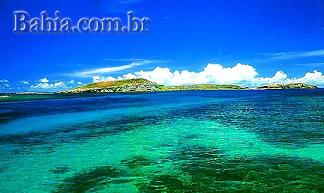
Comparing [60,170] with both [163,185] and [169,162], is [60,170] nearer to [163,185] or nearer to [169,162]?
[169,162]

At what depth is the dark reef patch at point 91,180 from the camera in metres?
16.6

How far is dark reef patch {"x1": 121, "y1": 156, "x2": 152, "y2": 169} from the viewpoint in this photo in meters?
21.4

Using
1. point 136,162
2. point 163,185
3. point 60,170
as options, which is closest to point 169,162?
point 136,162

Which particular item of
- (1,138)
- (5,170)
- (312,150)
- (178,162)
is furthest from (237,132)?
(1,138)

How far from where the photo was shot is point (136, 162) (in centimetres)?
2219

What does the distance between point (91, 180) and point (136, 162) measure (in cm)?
461

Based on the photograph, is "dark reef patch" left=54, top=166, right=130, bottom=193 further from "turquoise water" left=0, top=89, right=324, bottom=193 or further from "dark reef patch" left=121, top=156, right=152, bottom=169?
"dark reef patch" left=121, top=156, right=152, bottom=169

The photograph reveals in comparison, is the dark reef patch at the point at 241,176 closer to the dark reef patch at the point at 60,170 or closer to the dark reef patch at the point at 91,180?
the dark reef patch at the point at 91,180

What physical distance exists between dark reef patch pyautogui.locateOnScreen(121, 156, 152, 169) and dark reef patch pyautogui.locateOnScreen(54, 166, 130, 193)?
130 cm

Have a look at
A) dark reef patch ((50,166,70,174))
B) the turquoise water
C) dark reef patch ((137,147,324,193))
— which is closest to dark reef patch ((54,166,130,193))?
the turquoise water

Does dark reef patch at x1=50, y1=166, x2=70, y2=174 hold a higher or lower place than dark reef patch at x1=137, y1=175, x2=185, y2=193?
lower

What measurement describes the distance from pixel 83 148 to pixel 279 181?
54.7 ft

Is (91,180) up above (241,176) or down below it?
below

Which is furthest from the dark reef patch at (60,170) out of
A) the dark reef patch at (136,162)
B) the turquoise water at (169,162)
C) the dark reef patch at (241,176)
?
the dark reef patch at (241,176)
